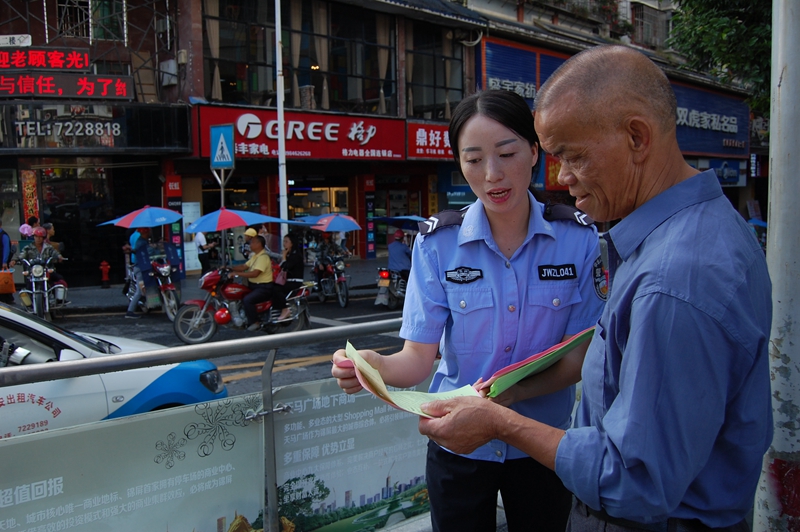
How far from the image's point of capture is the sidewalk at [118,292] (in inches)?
537

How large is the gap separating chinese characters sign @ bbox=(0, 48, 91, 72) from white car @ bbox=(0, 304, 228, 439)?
12238 mm

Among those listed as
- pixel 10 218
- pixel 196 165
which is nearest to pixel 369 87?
pixel 196 165

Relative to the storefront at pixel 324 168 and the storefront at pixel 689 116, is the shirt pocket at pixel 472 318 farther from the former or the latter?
the storefront at pixel 689 116

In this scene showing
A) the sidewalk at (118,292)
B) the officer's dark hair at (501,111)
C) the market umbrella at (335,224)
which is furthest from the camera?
the market umbrella at (335,224)

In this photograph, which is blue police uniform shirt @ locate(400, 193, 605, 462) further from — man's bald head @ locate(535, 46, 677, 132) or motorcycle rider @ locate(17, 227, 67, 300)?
motorcycle rider @ locate(17, 227, 67, 300)

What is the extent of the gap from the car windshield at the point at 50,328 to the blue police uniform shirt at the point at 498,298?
337 cm

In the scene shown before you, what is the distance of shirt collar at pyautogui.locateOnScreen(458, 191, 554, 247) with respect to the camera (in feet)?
6.60

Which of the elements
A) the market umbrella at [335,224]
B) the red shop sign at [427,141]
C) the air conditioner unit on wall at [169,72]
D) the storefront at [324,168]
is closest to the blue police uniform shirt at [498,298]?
the market umbrella at [335,224]

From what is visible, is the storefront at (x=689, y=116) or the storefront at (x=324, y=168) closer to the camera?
the storefront at (x=324, y=168)

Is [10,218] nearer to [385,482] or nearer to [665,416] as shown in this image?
[385,482]

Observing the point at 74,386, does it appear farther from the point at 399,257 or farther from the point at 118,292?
the point at 118,292

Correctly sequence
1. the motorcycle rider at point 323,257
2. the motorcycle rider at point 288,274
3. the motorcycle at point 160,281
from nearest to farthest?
the motorcycle rider at point 288,274
the motorcycle at point 160,281
the motorcycle rider at point 323,257

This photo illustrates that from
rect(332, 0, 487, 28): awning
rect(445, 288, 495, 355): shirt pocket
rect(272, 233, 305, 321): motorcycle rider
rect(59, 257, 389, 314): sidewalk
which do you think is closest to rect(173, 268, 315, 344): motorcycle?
rect(272, 233, 305, 321): motorcycle rider

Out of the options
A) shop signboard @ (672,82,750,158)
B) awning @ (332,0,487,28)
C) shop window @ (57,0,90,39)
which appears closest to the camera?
shop window @ (57,0,90,39)
